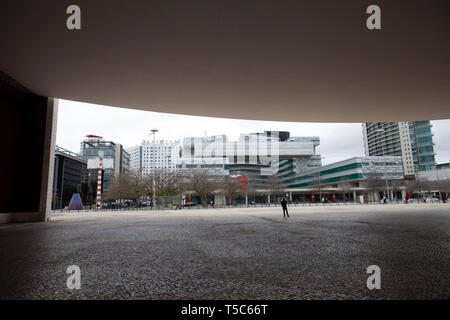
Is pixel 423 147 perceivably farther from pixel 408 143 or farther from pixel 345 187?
pixel 345 187

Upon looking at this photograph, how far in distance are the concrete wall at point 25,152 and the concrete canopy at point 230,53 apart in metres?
1.22

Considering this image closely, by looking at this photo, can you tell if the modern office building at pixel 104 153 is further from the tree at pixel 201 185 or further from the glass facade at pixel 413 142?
the glass facade at pixel 413 142

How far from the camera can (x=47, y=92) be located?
48.2 feet

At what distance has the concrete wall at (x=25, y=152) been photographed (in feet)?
46.5

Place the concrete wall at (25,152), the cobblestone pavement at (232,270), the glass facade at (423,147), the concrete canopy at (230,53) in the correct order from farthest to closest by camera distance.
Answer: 1. the glass facade at (423,147)
2. the concrete wall at (25,152)
3. the concrete canopy at (230,53)
4. the cobblestone pavement at (232,270)

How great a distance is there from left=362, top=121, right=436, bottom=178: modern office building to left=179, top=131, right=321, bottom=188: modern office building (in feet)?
106

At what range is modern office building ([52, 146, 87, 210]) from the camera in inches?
3435

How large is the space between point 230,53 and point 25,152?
13.5 meters

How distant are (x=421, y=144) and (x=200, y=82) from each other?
465ft

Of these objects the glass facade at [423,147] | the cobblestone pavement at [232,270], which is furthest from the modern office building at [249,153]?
the cobblestone pavement at [232,270]

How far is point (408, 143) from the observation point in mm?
130750

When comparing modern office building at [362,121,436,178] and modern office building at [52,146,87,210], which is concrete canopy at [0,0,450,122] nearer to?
modern office building at [52,146,87,210]
